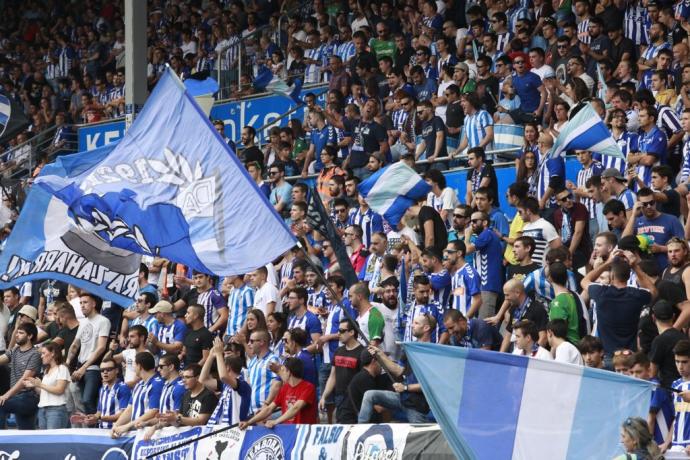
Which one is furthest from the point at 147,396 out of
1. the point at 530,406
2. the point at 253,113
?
the point at 253,113

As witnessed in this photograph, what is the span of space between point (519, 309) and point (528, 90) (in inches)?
214

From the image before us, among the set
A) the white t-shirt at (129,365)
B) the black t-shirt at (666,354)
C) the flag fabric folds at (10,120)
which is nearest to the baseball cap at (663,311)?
the black t-shirt at (666,354)

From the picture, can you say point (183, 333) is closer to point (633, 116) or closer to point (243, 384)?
point (243, 384)

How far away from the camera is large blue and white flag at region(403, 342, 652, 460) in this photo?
8961 mm

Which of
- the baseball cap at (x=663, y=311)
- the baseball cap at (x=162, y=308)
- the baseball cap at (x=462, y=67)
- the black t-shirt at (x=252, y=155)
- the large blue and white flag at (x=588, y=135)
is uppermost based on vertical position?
the baseball cap at (x=462, y=67)

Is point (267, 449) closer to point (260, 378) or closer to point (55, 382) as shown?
point (260, 378)

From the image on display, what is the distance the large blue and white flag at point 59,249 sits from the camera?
39.4 ft

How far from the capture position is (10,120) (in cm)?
2047

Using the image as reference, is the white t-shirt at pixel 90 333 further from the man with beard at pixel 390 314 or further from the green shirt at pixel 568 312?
the green shirt at pixel 568 312

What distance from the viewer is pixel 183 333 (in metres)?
15.8

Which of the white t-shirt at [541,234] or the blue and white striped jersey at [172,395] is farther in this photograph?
the blue and white striped jersey at [172,395]

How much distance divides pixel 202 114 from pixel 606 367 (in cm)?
394

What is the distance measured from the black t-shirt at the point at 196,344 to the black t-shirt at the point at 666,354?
6.02m

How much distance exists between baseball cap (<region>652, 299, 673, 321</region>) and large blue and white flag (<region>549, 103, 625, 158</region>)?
371cm
